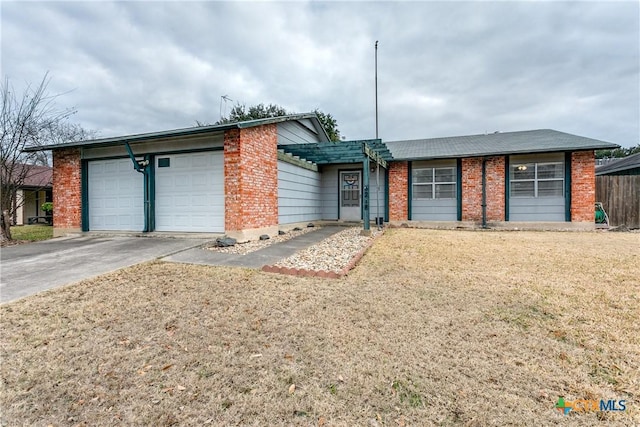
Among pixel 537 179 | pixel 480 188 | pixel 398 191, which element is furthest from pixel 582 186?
pixel 398 191

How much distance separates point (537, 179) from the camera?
36.1 feet

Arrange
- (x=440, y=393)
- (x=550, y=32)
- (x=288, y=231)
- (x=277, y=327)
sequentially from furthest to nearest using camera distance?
(x=550, y=32) → (x=288, y=231) → (x=277, y=327) → (x=440, y=393)

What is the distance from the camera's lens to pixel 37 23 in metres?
8.04

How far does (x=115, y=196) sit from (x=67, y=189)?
5.68 feet

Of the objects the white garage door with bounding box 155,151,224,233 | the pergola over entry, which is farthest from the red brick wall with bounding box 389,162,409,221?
the white garage door with bounding box 155,151,224,233

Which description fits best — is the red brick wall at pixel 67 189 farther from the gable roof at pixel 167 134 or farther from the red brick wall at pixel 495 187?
the red brick wall at pixel 495 187

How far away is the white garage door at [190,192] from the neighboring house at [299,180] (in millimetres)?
28

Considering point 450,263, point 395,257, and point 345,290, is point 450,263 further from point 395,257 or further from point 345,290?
point 345,290

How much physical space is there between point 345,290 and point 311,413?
216 centimetres

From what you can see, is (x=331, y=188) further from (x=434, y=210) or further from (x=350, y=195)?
(x=434, y=210)

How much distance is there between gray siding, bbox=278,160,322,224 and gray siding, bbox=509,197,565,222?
781 centimetres

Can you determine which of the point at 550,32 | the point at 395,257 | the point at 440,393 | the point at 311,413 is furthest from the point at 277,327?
the point at 550,32

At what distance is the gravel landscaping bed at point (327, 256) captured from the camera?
5.05 metres

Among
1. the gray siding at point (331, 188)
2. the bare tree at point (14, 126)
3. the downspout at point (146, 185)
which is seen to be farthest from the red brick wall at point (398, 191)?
the bare tree at point (14, 126)
